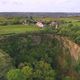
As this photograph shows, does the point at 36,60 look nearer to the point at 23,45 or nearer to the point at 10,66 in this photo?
the point at 23,45

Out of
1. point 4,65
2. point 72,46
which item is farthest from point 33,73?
point 72,46

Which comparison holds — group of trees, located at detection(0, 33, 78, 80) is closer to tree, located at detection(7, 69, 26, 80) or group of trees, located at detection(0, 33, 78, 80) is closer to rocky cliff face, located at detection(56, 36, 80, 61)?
rocky cliff face, located at detection(56, 36, 80, 61)

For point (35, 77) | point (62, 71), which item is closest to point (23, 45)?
point (62, 71)

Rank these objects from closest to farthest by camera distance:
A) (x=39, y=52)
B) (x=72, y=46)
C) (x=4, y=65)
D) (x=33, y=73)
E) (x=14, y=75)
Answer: (x=14, y=75)
(x=4, y=65)
(x=33, y=73)
(x=39, y=52)
(x=72, y=46)

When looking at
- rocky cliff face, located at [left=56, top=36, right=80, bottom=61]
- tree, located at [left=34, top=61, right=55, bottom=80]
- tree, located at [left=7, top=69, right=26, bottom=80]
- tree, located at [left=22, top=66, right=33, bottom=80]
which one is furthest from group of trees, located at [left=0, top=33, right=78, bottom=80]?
tree, located at [left=7, top=69, right=26, bottom=80]

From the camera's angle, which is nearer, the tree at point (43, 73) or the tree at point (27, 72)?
the tree at point (27, 72)

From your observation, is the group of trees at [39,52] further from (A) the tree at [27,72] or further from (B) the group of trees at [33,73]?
(A) the tree at [27,72]

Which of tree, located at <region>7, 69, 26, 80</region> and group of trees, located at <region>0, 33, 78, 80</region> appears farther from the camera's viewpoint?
group of trees, located at <region>0, 33, 78, 80</region>

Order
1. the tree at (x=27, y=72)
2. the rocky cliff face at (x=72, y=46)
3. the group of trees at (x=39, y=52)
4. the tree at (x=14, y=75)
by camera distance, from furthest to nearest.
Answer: the rocky cliff face at (x=72, y=46)
the group of trees at (x=39, y=52)
the tree at (x=27, y=72)
the tree at (x=14, y=75)

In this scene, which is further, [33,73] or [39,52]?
[39,52]

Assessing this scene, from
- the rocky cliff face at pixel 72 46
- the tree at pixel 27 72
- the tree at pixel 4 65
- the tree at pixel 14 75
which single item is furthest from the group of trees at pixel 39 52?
the tree at pixel 14 75

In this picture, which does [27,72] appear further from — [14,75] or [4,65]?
[14,75]
